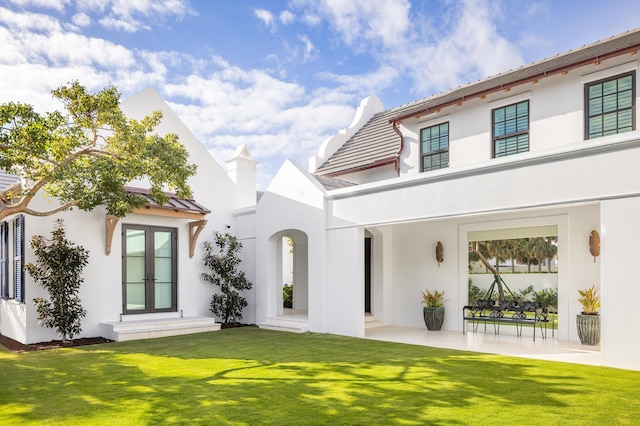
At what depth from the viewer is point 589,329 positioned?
10695 mm

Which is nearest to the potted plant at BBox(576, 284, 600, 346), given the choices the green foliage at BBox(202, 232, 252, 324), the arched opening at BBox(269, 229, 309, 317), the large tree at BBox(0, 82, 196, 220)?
the arched opening at BBox(269, 229, 309, 317)

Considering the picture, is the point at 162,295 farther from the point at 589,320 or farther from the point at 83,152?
the point at 589,320

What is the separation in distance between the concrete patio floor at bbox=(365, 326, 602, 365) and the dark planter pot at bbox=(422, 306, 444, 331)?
0.24 m

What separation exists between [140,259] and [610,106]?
13.1 m

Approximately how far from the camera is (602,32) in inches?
484

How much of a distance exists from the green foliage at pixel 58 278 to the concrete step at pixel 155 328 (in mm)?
893

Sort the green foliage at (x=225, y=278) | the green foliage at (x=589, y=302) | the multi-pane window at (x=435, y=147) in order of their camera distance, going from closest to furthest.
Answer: the green foliage at (x=589, y=302)
the multi-pane window at (x=435, y=147)
the green foliage at (x=225, y=278)

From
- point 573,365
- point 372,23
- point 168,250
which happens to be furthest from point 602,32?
point 168,250

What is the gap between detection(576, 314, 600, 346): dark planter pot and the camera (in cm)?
1060

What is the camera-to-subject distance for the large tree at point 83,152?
28.9ft

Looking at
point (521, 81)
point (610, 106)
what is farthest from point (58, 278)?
point (610, 106)

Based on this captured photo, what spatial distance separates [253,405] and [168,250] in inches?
366

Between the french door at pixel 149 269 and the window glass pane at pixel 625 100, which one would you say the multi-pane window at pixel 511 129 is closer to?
the window glass pane at pixel 625 100

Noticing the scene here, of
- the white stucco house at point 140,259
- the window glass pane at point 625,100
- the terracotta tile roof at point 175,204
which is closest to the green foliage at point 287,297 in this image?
the white stucco house at point 140,259
